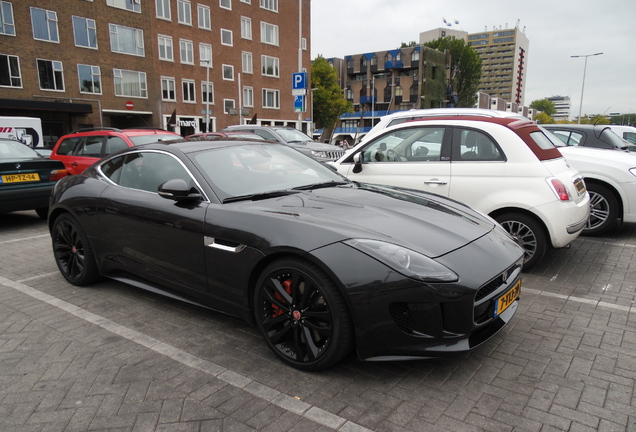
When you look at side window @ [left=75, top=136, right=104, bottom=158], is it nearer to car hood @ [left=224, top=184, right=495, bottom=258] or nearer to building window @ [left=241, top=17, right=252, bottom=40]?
car hood @ [left=224, top=184, right=495, bottom=258]

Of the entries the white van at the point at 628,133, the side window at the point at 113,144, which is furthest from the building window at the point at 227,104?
the white van at the point at 628,133

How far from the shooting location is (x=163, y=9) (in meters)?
35.9

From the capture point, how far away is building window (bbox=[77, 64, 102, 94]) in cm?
3070

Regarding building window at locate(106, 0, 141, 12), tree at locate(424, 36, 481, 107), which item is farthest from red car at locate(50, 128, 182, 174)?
tree at locate(424, 36, 481, 107)

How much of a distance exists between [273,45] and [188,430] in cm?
4576

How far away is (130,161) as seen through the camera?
167 inches

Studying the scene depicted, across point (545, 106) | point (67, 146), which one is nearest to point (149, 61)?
point (67, 146)

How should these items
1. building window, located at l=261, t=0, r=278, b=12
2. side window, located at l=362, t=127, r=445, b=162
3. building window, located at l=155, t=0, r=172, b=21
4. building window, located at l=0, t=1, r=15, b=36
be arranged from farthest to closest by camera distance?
building window, located at l=261, t=0, r=278, b=12 < building window, located at l=155, t=0, r=172, b=21 < building window, located at l=0, t=1, r=15, b=36 < side window, located at l=362, t=127, r=445, b=162

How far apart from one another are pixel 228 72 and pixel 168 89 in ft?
21.0

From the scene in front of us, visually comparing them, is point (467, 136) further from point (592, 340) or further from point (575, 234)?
point (592, 340)

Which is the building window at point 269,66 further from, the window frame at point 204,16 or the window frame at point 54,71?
the window frame at point 54,71

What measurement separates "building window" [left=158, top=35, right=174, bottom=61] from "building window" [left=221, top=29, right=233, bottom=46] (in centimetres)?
521

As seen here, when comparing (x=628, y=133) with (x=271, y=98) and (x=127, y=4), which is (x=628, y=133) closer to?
(x=127, y=4)

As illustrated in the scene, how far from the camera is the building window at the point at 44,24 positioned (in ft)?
93.2
